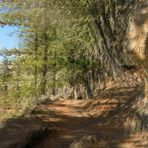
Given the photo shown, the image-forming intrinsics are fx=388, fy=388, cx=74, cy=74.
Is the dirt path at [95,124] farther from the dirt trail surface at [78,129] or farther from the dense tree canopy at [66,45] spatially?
the dense tree canopy at [66,45]

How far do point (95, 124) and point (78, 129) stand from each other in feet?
1.86

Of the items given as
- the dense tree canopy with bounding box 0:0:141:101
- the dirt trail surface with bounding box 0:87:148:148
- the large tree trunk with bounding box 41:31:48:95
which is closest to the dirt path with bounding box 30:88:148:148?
the dirt trail surface with bounding box 0:87:148:148

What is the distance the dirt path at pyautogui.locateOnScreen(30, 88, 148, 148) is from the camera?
739 centimetres

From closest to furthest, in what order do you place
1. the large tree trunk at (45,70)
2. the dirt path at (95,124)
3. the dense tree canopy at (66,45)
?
the dirt path at (95,124) → the dense tree canopy at (66,45) → the large tree trunk at (45,70)

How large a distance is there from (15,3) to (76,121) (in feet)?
25.2

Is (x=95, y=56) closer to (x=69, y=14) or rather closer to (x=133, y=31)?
(x=69, y=14)

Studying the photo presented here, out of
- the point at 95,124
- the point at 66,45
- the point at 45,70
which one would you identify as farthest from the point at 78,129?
the point at 45,70

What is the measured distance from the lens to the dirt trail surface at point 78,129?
743cm

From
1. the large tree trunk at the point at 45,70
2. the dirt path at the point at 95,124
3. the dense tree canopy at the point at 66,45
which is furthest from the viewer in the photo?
the large tree trunk at the point at 45,70

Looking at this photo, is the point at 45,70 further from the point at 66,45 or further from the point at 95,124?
the point at 95,124

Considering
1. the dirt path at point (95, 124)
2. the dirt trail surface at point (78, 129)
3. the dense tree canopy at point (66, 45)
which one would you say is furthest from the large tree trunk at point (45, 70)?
the dirt trail surface at point (78, 129)

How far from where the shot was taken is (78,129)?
9.27 m

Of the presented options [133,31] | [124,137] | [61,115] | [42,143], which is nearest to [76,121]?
[61,115]

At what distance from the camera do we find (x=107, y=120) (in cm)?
981
